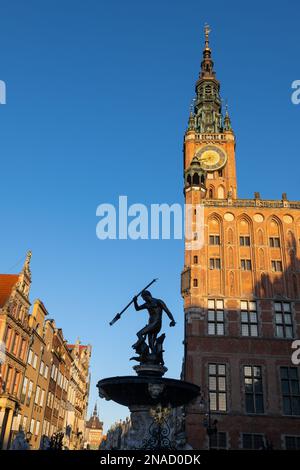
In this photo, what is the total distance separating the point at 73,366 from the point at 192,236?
36507 millimetres

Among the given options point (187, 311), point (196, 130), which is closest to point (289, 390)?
point (187, 311)

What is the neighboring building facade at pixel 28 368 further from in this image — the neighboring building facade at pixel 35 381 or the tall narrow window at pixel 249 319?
the tall narrow window at pixel 249 319

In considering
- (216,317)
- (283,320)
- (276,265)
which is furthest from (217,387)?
(276,265)

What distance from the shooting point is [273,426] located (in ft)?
98.7

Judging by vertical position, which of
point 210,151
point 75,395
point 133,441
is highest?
point 210,151

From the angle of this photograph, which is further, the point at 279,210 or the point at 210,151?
the point at 210,151

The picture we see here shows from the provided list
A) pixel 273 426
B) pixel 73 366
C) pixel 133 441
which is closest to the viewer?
pixel 133 441

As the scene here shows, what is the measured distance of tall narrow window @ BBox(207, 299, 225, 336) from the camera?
33.6 m

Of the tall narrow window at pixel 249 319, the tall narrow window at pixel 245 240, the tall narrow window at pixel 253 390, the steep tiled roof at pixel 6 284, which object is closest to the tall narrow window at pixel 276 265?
the tall narrow window at pixel 245 240

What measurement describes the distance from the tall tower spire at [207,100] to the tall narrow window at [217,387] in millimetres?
35438

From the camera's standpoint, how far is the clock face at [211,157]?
2208 inches

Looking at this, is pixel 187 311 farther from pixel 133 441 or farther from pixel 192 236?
pixel 133 441

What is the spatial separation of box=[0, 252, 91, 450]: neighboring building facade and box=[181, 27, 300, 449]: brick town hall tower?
554 inches

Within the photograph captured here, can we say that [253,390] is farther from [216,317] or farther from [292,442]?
[216,317]
